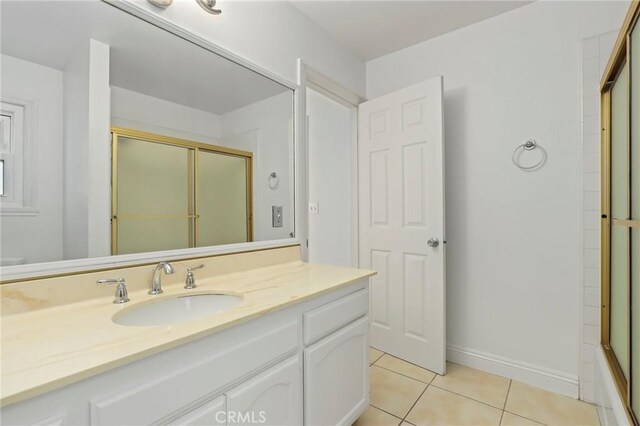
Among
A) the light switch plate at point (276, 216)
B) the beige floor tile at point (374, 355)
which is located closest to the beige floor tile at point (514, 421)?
the beige floor tile at point (374, 355)

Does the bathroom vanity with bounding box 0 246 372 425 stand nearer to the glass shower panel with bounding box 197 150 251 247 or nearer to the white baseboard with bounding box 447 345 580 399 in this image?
the glass shower panel with bounding box 197 150 251 247

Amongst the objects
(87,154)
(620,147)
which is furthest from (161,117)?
(620,147)

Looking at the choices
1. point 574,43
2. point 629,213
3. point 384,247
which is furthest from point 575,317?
point 574,43

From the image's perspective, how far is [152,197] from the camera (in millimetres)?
1267

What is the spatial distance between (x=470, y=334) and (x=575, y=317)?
0.61 meters

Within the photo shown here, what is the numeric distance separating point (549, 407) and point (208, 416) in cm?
185

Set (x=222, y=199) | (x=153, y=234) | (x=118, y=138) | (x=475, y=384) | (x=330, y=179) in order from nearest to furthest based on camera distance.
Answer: (x=118, y=138)
(x=153, y=234)
(x=222, y=199)
(x=475, y=384)
(x=330, y=179)

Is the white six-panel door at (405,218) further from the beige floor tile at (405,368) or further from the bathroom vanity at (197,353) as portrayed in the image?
the bathroom vanity at (197,353)

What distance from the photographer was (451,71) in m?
2.20

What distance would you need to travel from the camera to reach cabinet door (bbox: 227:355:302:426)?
0.90m

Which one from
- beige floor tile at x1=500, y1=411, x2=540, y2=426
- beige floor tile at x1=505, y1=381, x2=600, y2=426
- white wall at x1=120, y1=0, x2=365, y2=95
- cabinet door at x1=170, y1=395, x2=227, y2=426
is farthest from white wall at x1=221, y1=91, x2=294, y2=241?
beige floor tile at x1=505, y1=381, x2=600, y2=426

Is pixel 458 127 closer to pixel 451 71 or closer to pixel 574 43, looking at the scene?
pixel 451 71

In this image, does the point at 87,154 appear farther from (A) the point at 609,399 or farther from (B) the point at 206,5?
(A) the point at 609,399

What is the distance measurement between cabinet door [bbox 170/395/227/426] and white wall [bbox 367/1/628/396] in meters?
1.82
